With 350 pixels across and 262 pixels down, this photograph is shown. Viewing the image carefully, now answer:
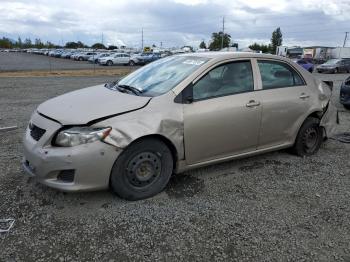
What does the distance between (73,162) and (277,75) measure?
297 cm

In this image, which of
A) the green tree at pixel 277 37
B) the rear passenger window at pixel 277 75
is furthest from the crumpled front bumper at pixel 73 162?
the green tree at pixel 277 37

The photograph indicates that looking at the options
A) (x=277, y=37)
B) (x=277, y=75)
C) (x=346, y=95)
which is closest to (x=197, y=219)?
(x=277, y=75)

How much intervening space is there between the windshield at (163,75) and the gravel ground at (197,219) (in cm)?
118

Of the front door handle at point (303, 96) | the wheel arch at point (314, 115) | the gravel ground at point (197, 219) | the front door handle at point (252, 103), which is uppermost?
the front door handle at point (303, 96)

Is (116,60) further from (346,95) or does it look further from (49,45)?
(49,45)

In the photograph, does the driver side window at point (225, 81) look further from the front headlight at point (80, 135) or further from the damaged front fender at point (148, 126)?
the front headlight at point (80, 135)

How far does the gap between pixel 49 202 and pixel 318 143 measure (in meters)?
3.98

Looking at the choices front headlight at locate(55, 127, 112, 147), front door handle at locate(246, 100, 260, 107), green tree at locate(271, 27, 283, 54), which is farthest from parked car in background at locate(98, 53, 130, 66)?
green tree at locate(271, 27, 283, 54)

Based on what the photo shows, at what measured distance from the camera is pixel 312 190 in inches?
161

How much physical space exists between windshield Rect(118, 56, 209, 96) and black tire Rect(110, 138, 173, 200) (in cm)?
65

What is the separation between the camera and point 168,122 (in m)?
3.64

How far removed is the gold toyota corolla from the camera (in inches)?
131

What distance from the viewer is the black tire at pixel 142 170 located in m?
3.50

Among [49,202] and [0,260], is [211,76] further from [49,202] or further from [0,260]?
[0,260]
